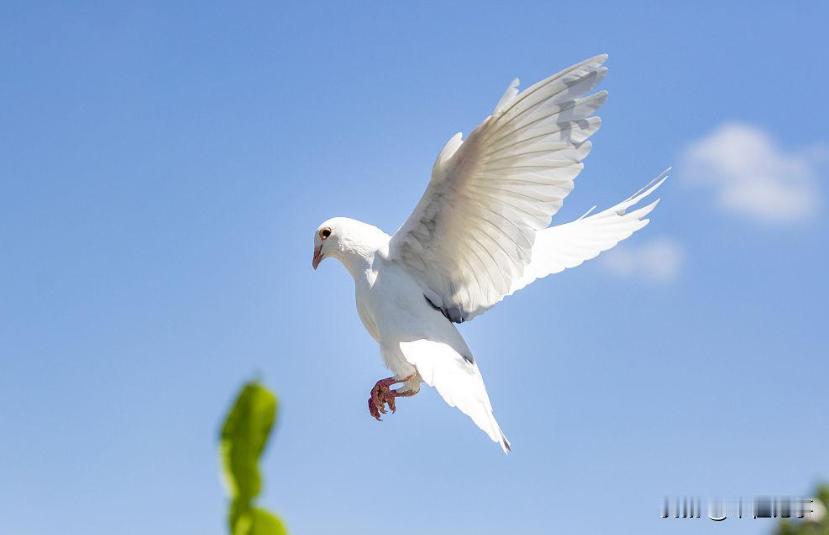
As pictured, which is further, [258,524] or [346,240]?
[346,240]

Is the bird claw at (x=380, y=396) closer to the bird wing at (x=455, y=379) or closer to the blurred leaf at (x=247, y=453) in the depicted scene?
the bird wing at (x=455, y=379)

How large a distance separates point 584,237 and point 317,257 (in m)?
2.41

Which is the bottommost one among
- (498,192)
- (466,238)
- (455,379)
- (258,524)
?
(258,524)

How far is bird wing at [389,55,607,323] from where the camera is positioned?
4.89m

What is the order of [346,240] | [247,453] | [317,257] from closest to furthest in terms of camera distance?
[247,453], [346,240], [317,257]

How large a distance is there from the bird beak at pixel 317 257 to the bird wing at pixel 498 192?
667 mm

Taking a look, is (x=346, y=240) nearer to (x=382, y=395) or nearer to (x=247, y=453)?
(x=382, y=395)

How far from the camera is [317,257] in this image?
20.8ft

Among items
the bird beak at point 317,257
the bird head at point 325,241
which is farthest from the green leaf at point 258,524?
the bird beak at point 317,257

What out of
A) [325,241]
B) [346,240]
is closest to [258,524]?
[346,240]

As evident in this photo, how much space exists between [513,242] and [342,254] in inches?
48.6

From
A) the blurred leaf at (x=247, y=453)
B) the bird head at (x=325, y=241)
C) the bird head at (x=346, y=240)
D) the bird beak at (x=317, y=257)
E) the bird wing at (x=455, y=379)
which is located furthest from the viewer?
the bird beak at (x=317, y=257)

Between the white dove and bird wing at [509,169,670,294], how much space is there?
1.51 m

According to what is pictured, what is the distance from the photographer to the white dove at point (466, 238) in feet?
16.3
